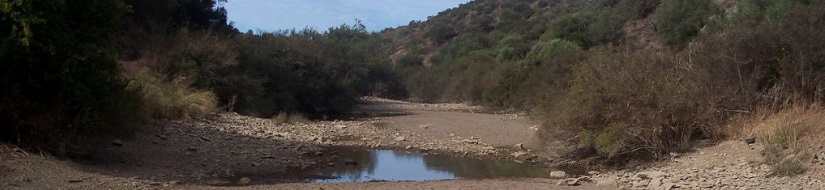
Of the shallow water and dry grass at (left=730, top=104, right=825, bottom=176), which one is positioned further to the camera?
the shallow water

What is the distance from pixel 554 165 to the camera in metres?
19.8

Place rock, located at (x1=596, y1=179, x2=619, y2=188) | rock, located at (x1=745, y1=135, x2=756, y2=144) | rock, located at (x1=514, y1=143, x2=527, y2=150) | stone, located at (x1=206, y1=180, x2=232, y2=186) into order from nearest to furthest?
stone, located at (x1=206, y1=180, x2=232, y2=186)
rock, located at (x1=596, y1=179, x2=619, y2=188)
rock, located at (x1=745, y1=135, x2=756, y2=144)
rock, located at (x1=514, y1=143, x2=527, y2=150)

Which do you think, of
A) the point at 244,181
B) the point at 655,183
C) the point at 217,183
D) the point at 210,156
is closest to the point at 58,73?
the point at 217,183

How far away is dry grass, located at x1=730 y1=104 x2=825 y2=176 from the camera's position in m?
13.6

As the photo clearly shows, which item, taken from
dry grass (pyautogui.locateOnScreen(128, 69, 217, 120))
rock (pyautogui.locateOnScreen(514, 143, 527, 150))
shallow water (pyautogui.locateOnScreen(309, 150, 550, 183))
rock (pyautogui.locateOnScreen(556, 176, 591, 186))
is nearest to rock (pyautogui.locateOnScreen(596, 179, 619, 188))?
rock (pyautogui.locateOnScreen(556, 176, 591, 186))

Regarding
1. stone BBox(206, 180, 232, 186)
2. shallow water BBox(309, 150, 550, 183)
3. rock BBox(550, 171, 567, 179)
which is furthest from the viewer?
shallow water BBox(309, 150, 550, 183)

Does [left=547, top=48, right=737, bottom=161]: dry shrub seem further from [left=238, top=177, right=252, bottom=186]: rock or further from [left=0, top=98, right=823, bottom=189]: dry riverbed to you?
[left=238, top=177, right=252, bottom=186]: rock

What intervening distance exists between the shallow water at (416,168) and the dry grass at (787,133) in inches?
187

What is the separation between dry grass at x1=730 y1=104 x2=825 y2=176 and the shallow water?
4.74m

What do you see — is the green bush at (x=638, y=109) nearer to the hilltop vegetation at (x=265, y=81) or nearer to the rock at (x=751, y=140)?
the hilltop vegetation at (x=265, y=81)

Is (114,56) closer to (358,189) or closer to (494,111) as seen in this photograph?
(358,189)

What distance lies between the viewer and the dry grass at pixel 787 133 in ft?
44.7

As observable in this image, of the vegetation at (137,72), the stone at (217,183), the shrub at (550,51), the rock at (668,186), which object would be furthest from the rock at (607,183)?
the shrub at (550,51)

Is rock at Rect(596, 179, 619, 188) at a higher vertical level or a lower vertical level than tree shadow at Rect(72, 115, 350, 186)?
lower
